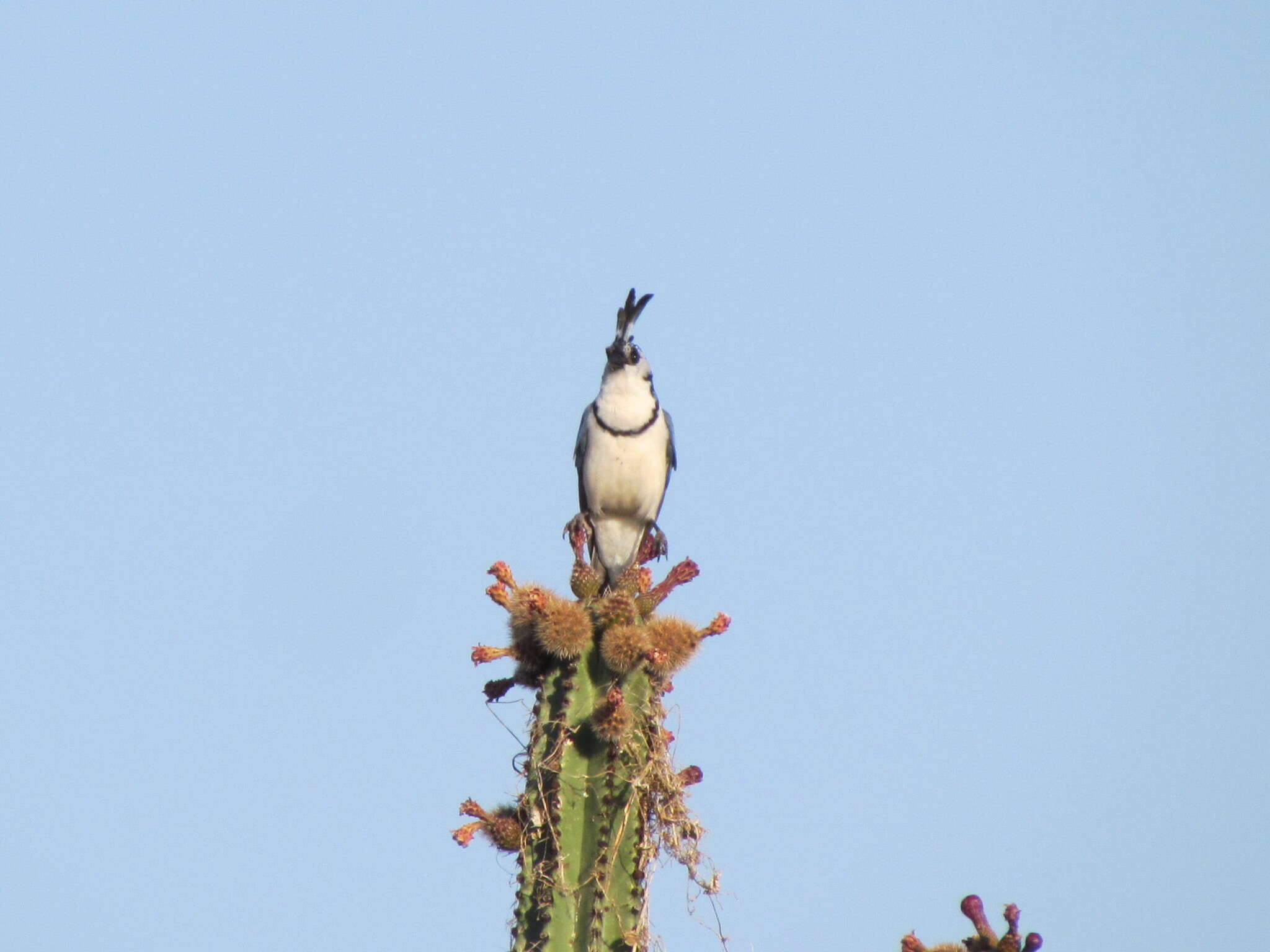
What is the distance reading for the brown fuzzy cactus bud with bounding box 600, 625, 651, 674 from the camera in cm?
719

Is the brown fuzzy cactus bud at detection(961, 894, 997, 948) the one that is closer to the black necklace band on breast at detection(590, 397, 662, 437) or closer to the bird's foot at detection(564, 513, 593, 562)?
the bird's foot at detection(564, 513, 593, 562)

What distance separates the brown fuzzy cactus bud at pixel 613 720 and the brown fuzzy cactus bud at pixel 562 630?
0.88 ft

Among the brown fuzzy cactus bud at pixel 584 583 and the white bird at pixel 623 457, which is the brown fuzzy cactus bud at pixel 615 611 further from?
the white bird at pixel 623 457

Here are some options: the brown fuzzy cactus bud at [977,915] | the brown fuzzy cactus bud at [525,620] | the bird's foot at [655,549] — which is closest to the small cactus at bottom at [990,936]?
the brown fuzzy cactus bud at [977,915]

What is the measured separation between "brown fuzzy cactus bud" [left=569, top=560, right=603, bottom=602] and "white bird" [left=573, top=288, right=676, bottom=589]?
308 centimetres

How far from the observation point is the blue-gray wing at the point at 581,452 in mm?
11625

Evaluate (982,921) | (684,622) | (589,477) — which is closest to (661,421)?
(589,477)

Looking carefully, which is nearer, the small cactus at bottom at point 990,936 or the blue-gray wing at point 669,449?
the small cactus at bottom at point 990,936

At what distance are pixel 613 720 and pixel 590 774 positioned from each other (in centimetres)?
21

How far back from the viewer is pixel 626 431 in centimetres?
1142

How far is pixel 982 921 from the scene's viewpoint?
5.98m

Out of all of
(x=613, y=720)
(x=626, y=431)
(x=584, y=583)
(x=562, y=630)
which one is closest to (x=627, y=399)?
(x=626, y=431)

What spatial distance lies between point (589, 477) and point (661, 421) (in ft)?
1.84

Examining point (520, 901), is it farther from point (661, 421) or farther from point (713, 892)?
point (661, 421)
